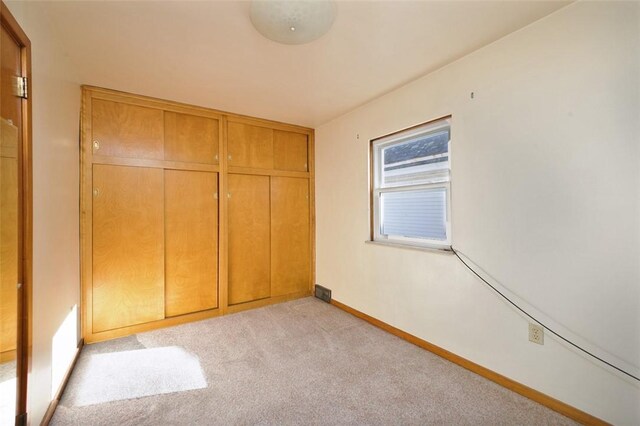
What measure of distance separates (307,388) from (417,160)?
6.80ft

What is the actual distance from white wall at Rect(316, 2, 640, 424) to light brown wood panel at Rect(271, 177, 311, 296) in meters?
1.66

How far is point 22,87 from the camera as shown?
1271 millimetres

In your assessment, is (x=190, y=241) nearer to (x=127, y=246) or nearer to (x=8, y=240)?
(x=127, y=246)

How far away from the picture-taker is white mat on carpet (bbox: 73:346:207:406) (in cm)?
181

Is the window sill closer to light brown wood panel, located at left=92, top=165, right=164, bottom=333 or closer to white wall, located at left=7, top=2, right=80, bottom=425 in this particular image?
light brown wood panel, located at left=92, top=165, right=164, bottom=333

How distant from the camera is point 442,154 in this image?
233cm

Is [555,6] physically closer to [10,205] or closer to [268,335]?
[10,205]

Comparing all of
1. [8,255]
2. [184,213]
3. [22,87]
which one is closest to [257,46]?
[22,87]

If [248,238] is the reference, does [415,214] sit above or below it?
above

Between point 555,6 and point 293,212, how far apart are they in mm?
2967

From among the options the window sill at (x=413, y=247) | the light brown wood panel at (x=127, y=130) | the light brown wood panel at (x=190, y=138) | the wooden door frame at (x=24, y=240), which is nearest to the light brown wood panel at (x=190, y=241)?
the light brown wood panel at (x=190, y=138)

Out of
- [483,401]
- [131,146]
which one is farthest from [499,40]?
[131,146]

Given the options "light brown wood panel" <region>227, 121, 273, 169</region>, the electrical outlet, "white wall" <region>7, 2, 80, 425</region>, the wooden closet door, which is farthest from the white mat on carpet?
the electrical outlet

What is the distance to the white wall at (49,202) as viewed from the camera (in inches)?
55.6
